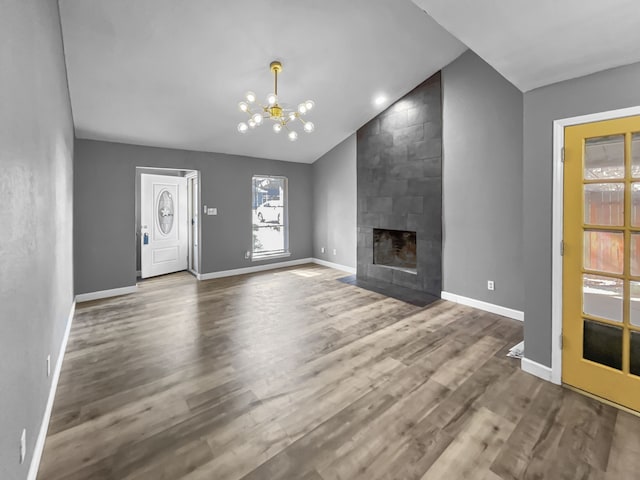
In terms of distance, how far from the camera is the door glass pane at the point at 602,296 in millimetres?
2018

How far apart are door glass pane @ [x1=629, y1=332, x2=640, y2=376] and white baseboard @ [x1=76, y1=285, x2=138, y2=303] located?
19.1ft

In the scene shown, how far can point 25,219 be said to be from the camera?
1.44m

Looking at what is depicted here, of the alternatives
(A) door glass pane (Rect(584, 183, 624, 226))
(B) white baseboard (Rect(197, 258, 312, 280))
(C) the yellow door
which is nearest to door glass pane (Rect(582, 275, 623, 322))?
(C) the yellow door

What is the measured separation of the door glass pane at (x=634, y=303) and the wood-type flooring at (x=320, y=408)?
1.99 ft

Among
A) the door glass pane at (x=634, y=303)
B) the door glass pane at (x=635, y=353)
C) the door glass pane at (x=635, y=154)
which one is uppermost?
the door glass pane at (x=635, y=154)

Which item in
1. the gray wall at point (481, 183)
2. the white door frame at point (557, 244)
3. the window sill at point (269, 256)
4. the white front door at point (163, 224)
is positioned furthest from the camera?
the window sill at point (269, 256)

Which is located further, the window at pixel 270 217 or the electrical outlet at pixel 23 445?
the window at pixel 270 217

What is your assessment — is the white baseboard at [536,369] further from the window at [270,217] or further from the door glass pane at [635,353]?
the window at [270,217]

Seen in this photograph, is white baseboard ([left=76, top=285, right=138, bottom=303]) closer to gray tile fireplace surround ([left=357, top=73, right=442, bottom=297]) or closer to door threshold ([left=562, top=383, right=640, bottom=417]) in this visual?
gray tile fireplace surround ([left=357, top=73, right=442, bottom=297])

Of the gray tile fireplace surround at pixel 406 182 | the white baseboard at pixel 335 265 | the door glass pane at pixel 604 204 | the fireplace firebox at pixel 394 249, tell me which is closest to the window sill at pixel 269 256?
the white baseboard at pixel 335 265

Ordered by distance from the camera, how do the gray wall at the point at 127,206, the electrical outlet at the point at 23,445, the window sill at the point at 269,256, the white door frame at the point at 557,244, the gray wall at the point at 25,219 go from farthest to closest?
the window sill at the point at 269,256 → the gray wall at the point at 127,206 → the white door frame at the point at 557,244 → the electrical outlet at the point at 23,445 → the gray wall at the point at 25,219

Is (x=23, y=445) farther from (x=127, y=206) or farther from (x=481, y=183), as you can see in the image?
(x=481, y=183)

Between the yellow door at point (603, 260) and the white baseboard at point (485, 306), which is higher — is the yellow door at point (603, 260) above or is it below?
above

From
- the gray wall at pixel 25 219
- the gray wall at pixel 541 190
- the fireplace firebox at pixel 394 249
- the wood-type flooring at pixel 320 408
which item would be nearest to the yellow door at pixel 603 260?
the gray wall at pixel 541 190
